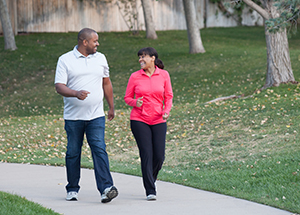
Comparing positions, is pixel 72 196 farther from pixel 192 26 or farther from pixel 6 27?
pixel 6 27

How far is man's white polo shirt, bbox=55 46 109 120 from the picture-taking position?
15.5ft

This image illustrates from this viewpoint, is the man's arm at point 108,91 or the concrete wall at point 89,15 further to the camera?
the concrete wall at point 89,15

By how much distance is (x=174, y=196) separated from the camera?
5.22 meters

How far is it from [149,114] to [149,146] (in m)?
0.38

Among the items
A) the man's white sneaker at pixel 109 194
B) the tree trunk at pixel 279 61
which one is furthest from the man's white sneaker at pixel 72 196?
the tree trunk at pixel 279 61

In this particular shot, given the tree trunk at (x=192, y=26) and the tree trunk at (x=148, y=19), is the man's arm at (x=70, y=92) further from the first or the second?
the tree trunk at (x=148, y=19)

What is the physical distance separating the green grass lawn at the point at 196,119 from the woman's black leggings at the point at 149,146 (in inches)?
39.2

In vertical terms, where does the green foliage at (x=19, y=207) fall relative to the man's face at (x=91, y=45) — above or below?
below

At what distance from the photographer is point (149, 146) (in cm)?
504

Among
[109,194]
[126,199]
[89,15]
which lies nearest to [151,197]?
[126,199]

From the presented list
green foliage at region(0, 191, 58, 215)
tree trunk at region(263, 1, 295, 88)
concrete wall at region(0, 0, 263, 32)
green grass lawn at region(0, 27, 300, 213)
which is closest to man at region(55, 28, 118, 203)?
green foliage at region(0, 191, 58, 215)

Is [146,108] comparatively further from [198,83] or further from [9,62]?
[9,62]

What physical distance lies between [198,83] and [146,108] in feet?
37.6

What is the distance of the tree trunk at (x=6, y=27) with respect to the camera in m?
20.1
